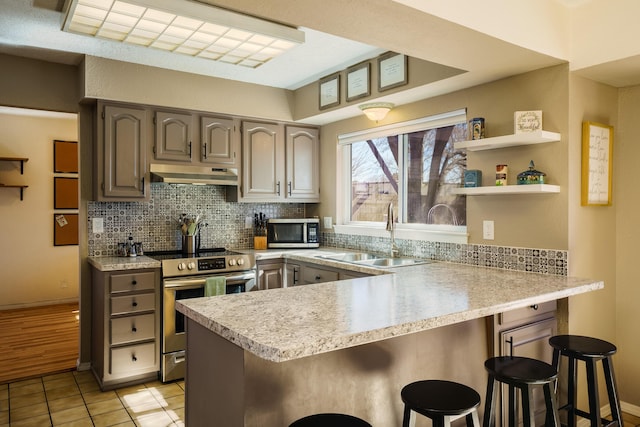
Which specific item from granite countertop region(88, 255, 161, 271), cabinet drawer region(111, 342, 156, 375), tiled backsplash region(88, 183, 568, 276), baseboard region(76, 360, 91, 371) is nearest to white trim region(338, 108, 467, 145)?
tiled backsplash region(88, 183, 568, 276)

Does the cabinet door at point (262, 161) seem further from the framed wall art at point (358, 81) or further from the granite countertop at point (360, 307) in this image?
the granite countertop at point (360, 307)

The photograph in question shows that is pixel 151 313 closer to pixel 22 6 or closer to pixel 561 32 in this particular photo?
pixel 22 6

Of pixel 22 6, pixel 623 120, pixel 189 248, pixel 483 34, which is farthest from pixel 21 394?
pixel 623 120

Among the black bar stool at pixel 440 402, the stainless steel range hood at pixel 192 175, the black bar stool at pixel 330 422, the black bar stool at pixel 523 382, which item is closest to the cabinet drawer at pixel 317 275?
the stainless steel range hood at pixel 192 175

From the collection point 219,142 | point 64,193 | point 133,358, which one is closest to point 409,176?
point 219,142

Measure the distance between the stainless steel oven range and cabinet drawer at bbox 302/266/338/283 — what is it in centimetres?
56

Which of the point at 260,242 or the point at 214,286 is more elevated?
the point at 260,242

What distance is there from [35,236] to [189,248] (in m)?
3.20

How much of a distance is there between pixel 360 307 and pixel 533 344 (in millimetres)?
1182

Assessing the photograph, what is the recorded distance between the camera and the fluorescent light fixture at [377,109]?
3.46m

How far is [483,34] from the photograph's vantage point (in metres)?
2.11

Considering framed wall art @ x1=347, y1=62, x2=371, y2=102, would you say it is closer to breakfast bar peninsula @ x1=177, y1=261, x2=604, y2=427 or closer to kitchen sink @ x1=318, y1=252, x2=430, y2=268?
kitchen sink @ x1=318, y1=252, x2=430, y2=268

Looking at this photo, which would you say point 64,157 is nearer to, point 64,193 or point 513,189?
point 64,193

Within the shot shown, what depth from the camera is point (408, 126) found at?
142 inches
